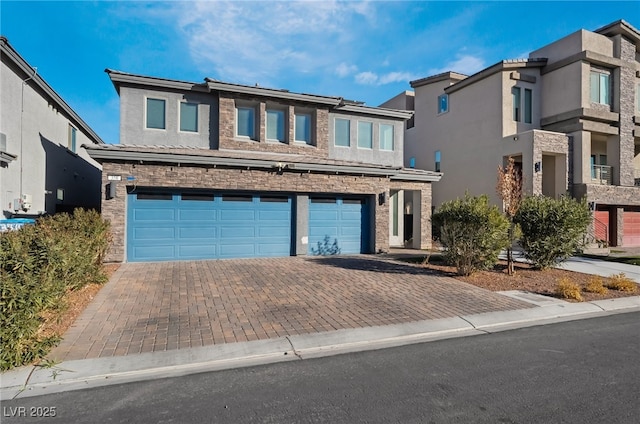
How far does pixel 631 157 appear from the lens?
2091 centimetres

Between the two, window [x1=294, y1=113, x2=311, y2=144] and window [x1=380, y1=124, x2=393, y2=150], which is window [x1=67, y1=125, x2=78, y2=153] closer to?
window [x1=294, y1=113, x2=311, y2=144]

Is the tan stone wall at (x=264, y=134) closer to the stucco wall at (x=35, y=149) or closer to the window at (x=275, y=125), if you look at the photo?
the window at (x=275, y=125)

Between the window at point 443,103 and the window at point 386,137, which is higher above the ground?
the window at point 443,103

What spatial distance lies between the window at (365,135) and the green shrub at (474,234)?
7.53 meters

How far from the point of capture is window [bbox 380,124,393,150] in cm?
1761

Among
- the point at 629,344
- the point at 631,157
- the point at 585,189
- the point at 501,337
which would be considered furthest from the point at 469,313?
the point at 631,157

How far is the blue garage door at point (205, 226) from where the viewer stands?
11.8 m

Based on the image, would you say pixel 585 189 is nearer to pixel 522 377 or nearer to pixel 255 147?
pixel 255 147

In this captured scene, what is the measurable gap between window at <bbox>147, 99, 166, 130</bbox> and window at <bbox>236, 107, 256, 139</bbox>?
9.58ft

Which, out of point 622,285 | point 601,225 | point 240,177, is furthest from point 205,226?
point 601,225

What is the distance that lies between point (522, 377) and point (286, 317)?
3600mm

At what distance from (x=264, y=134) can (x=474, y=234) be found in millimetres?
9299

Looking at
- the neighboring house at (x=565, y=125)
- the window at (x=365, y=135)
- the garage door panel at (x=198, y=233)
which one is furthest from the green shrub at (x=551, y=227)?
the garage door panel at (x=198, y=233)

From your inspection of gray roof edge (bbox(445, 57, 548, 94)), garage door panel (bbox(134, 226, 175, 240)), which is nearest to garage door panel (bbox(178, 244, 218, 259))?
garage door panel (bbox(134, 226, 175, 240))
